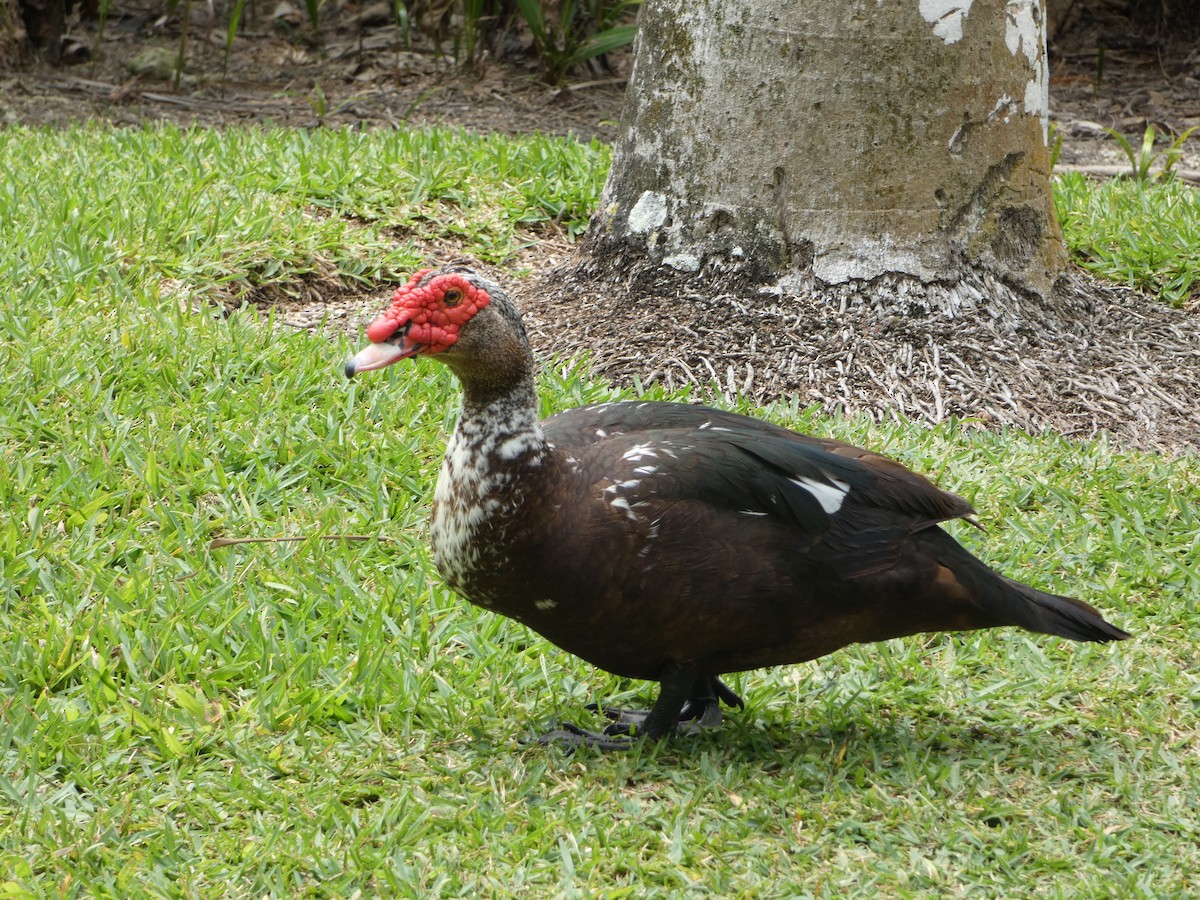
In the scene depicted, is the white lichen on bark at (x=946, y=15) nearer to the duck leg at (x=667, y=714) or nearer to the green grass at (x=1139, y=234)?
the green grass at (x=1139, y=234)

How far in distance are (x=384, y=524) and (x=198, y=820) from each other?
1.32 m

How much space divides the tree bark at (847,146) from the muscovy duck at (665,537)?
6.78 ft

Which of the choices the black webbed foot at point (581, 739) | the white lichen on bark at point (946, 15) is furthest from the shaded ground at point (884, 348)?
the black webbed foot at point (581, 739)

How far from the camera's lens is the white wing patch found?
3.14 metres

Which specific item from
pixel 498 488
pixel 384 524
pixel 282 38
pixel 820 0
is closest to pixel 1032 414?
pixel 820 0

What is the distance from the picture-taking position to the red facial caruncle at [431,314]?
2.93 meters

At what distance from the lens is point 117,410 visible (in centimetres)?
446

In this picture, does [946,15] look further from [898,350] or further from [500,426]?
[500,426]

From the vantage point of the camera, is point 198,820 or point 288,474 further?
point 288,474

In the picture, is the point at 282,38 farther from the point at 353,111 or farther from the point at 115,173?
the point at 115,173

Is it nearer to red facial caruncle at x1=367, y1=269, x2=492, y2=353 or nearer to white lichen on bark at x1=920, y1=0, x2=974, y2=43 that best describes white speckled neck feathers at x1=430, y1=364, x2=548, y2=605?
red facial caruncle at x1=367, y1=269, x2=492, y2=353

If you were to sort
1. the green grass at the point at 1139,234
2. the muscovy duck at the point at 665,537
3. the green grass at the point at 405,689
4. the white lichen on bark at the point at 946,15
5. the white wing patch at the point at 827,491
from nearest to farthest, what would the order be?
the green grass at the point at 405,689
the muscovy duck at the point at 665,537
the white wing patch at the point at 827,491
the white lichen on bark at the point at 946,15
the green grass at the point at 1139,234

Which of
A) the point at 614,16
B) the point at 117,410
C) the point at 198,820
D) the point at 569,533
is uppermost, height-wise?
the point at 614,16

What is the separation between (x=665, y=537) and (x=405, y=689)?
0.81 metres
